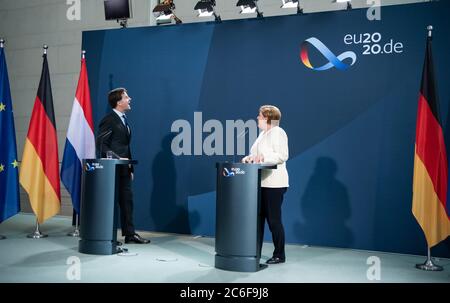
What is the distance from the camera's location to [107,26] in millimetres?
7512

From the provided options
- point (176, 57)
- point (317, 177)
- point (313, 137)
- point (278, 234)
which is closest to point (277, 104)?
point (313, 137)

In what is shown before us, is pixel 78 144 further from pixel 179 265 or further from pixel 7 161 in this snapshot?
pixel 179 265

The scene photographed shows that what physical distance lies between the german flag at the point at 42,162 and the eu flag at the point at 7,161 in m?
0.11

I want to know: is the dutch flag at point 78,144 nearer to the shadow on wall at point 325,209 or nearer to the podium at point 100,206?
the podium at point 100,206

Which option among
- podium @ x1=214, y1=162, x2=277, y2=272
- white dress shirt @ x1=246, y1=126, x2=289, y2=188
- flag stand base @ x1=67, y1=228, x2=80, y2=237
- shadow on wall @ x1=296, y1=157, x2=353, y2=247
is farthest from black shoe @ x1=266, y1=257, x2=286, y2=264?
flag stand base @ x1=67, y1=228, x2=80, y2=237

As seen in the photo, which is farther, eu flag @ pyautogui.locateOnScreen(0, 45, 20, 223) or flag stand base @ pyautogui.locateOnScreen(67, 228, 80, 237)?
flag stand base @ pyautogui.locateOnScreen(67, 228, 80, 237)

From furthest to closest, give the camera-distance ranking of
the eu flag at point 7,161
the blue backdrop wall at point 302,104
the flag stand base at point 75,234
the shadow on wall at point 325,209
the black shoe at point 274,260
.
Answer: the flag stand base at point 75,234 < the eu flag at point 7,161 < the shadow on wall at point 325,209 < the blue backdrop wall at point 302,104 < the black shoe at point 274,260

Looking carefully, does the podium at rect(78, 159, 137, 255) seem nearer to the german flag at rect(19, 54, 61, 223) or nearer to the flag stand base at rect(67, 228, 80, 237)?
the flag stand base at rect(67, 228, 80, 237)

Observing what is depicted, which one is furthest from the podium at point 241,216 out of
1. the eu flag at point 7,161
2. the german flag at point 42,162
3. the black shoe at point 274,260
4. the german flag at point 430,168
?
the eu flag at point 7,161

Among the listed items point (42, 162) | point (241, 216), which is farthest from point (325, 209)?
point (42, 162)

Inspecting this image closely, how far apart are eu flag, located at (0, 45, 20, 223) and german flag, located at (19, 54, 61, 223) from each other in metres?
0.11

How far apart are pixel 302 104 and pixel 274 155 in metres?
1.55

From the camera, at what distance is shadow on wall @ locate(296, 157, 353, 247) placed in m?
5.25

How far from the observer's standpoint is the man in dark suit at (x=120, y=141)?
4879 millimetres
